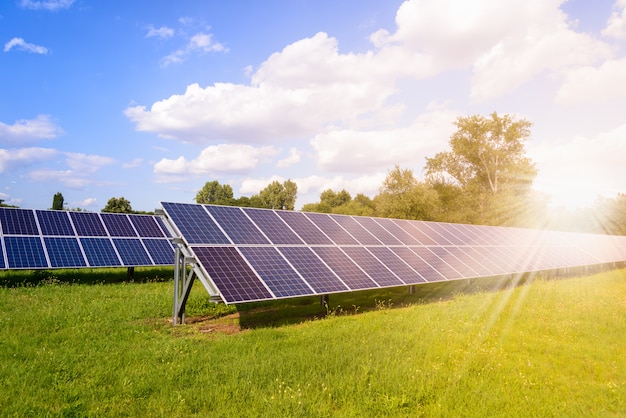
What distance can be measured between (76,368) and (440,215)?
53.8 meters

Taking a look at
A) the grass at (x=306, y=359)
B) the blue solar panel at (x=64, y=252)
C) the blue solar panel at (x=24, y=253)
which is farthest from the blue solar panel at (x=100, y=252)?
the grass at (x=306, y=359)

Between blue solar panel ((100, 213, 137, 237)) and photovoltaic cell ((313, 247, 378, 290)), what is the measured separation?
14201 millimetres

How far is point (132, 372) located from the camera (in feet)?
29.5

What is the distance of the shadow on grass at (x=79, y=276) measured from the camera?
2041 cm

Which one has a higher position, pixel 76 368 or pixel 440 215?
pixel 440 215

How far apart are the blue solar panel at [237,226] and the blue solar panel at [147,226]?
36.7 feet

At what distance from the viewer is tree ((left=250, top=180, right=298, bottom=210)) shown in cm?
11131

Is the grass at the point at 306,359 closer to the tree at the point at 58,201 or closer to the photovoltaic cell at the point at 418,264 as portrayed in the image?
the photovoltaic cell at the point at 418,264

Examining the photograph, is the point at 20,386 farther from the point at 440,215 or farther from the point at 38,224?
the point at 440,215

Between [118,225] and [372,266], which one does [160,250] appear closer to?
[118,225]

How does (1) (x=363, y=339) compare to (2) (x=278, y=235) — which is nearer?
(1) (x=363, y=339)

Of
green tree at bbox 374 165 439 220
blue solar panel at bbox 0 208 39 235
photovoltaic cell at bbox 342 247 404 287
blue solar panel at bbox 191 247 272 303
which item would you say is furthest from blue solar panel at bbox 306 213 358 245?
green tree at bbox 374 165 439 220

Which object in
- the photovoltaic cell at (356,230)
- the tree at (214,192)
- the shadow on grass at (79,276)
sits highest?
the tree at (214,192)

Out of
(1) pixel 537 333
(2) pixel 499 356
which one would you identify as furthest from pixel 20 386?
(1) pixel 537 333
